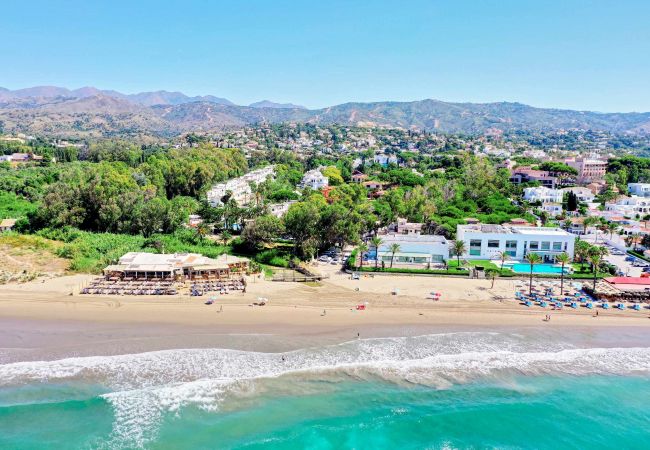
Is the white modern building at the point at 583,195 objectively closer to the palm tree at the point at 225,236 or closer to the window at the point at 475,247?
the window at the point at 475,247

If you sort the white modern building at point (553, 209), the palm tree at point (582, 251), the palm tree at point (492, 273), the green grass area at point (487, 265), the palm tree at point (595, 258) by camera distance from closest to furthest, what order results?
1. the palm tree at point (595, 258)
2. the palm tree at point (492, 273)
3. the green grass area at point (487, 265)
4. the palm tree at point (582, 251)
5. the white modern building at point (553, 209)

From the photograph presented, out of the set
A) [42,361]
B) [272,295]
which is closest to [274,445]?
[42,361]

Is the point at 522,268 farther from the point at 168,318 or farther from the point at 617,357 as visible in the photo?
the point at 168,318

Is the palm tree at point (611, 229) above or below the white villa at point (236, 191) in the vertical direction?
below

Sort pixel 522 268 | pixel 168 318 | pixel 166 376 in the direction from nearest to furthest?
pixel 166 376 → pixel 168 318 → pixel 522 268

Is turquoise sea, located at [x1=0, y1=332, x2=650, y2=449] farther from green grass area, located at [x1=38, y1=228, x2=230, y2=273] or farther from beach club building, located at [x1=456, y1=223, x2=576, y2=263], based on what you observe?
beach club building, located at [x1=456, y1=223, x2=576, y2=263]

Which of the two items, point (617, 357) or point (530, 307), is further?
point (530, 307)

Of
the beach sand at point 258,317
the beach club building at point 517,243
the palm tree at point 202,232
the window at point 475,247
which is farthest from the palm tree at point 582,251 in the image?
the palm tree at point 202,232

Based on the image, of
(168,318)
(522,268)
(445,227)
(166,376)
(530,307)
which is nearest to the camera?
(166,376)
